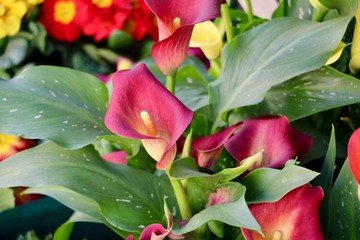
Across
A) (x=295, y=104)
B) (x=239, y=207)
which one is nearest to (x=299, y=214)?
(x=239, y=207)

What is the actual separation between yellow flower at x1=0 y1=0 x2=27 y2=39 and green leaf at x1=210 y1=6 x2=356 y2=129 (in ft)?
2.02

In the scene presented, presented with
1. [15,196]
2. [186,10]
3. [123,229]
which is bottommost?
[15,196]

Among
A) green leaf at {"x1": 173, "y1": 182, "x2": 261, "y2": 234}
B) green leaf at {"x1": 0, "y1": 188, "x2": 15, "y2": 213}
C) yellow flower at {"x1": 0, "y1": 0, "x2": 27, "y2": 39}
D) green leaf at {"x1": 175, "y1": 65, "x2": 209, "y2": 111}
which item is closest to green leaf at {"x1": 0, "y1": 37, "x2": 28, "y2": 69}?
yellow flower at {"x1": 0, "y1": 0, "x2": 27, "y2": 39}

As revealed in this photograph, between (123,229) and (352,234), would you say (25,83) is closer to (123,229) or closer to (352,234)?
(123,229)

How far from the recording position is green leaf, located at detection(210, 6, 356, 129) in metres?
0.51

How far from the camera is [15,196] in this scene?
2.90ft

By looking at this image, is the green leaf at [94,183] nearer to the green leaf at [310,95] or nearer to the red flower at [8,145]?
the green leaf at [310,95]

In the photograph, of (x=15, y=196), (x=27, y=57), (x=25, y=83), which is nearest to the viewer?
(x=25, y=83)

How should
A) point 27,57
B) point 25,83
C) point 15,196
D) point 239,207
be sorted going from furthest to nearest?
point 27,57 < point 15,196 < point 25,83 < point 239,207

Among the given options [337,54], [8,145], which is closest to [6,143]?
[8,145]

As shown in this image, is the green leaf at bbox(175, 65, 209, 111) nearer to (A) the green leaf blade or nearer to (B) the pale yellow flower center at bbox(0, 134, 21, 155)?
(A) the green leaf blade

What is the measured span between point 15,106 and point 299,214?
0.23 meters

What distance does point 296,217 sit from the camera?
1.40 ft

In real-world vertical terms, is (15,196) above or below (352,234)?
below
